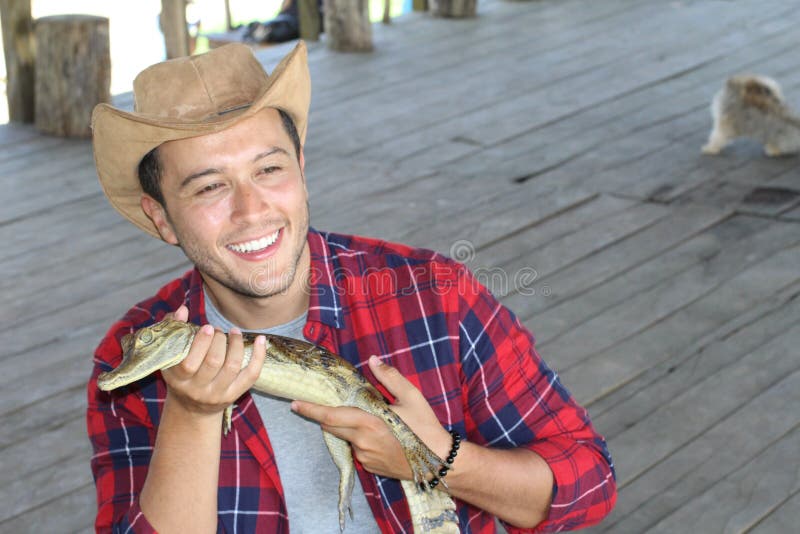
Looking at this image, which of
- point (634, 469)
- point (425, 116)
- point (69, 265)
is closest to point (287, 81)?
point (634, 469)

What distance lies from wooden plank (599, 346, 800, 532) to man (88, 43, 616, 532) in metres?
0.93

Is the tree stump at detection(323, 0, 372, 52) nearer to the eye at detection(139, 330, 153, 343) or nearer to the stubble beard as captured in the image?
the stubble beard

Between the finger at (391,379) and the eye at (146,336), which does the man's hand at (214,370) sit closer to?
the eye at (146,336)

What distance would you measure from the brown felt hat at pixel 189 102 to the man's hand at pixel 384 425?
56cm

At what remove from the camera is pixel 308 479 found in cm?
205

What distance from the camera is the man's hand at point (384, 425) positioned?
5.87 feet

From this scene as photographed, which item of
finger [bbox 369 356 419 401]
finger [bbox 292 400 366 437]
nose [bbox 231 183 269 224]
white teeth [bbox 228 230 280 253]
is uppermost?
nose [bbox 231 183 269 224]

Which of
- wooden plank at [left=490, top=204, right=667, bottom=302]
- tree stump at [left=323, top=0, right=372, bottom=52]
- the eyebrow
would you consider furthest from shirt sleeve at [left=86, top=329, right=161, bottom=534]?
tree stump at [left=323, top=0, right=372, bottom=52]

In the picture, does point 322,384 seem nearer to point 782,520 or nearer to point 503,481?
point 503,481

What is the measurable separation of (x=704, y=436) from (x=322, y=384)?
1709 millimetres

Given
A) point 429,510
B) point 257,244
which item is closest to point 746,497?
point 429,510

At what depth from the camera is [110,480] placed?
208cm

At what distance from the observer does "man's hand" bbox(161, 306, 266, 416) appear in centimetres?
167

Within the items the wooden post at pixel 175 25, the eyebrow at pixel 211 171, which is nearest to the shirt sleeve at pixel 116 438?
the eyebrow at pixel 211 171
